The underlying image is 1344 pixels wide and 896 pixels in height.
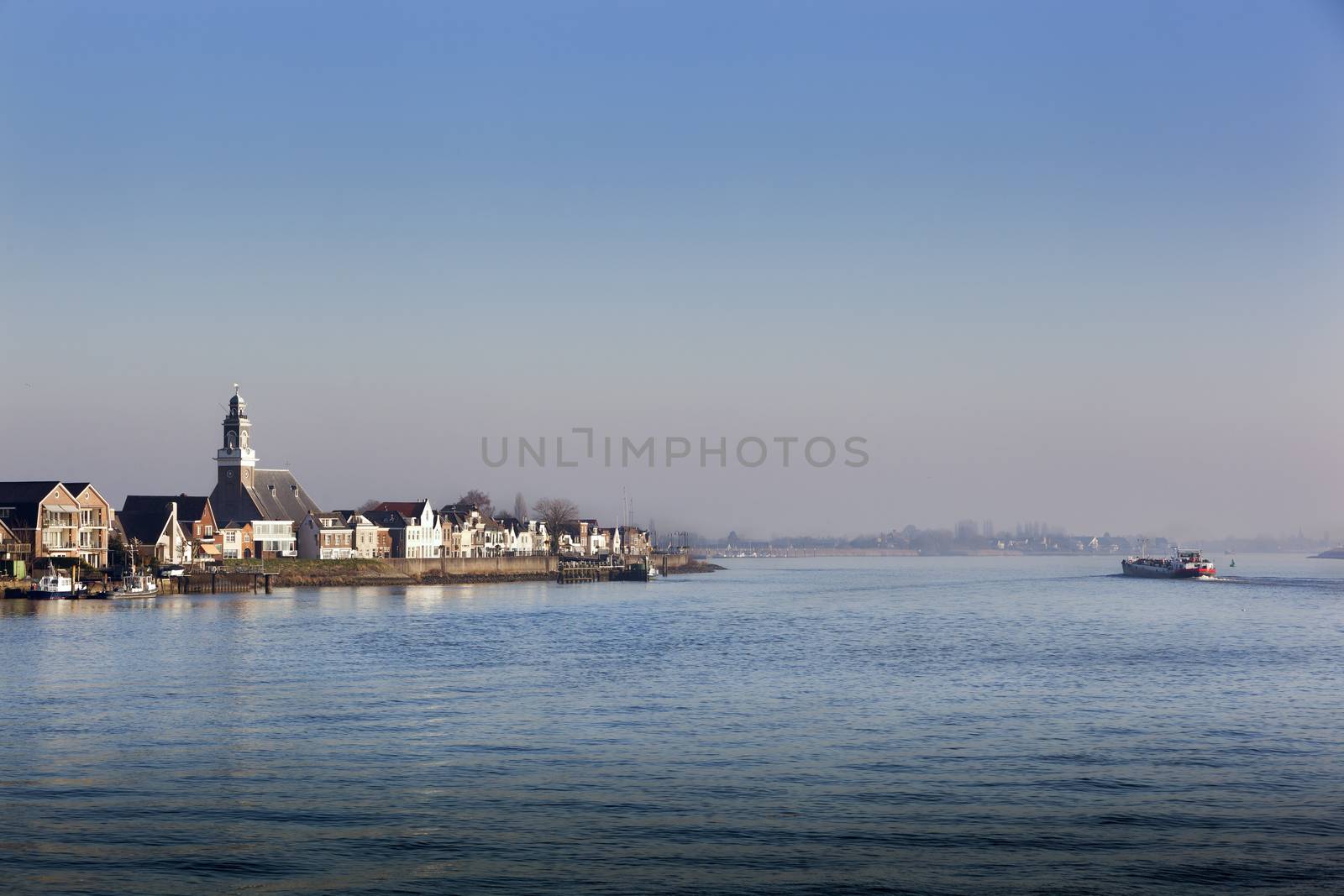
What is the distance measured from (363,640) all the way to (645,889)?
140 feet

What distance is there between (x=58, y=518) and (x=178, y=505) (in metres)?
23.6

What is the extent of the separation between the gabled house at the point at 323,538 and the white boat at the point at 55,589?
46712 mm

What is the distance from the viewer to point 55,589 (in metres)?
90.9

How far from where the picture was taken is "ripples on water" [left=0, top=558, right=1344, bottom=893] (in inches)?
771

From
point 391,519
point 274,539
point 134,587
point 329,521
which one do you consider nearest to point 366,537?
point 329,521

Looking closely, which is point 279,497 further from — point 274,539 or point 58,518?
point 58,518

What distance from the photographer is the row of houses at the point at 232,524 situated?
332ft

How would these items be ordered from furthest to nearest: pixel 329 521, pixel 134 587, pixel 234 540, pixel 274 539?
pixel 329 521 < pixel 274 539 < pixel 234 540 < pixel 134 587

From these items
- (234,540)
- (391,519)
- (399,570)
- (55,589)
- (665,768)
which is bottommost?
(665,768)

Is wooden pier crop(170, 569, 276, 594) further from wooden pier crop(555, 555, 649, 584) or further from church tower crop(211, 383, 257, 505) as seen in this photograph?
wooden pier crop(555, 555, 649, 584)

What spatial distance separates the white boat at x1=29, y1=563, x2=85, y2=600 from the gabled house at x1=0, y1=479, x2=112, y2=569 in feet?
23.9

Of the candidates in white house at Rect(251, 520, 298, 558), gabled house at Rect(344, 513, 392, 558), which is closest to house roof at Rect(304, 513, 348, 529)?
gabled house at Rect(344, 513, 392, 558)

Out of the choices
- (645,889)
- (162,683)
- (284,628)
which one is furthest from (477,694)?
(284,628)

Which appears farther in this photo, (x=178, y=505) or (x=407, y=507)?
(x=407, y=507)
